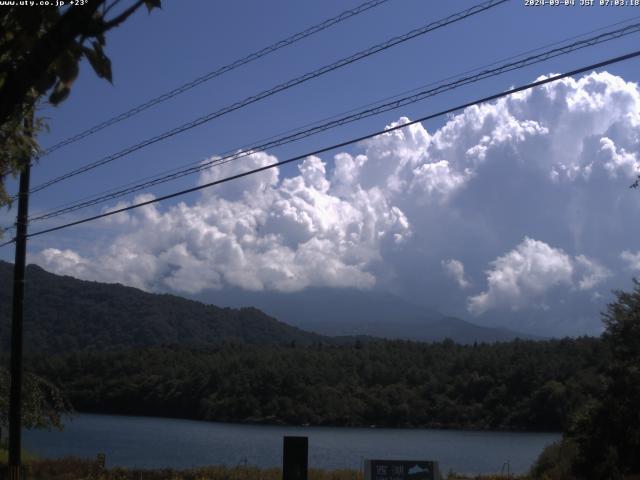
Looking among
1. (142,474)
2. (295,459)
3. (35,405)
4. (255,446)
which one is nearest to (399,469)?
(295,459)

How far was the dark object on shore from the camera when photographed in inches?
494

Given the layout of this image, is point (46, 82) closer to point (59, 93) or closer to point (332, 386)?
point (59, 93)

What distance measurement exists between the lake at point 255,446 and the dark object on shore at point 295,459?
2239 cm

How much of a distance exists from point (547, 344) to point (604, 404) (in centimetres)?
6321

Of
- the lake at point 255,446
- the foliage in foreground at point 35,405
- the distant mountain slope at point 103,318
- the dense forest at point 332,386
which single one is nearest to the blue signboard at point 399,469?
the foliage in foreground at point 35,405

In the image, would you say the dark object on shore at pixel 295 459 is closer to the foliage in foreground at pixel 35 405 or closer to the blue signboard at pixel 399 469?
the blue signboard at pixel 399 469

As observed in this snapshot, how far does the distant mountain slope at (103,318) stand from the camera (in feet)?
436

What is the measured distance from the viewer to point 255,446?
2051 inches

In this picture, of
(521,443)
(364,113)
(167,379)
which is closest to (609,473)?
(364,113)

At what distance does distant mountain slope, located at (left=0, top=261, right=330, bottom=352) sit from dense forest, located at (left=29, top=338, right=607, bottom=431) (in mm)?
22250

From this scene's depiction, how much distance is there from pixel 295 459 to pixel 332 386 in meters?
78.5

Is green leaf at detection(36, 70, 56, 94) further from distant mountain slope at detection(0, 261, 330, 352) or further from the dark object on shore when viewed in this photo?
distant mountain slope at detection(0, 261, 330, 352)

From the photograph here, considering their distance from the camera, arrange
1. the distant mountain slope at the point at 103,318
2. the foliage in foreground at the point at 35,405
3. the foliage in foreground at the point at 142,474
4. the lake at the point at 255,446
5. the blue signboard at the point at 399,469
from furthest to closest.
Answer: the distant mountain slope at the point at 103,318 → the lake at the point at 255,446 → the foliage in foreground at the point at 142,474 → the foliage in foreground at the point at 35,405 → the blue signboard at the point at 399,469

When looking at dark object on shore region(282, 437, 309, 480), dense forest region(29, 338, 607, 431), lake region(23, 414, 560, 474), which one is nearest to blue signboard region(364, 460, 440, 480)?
dark object on shore region(282, 437, 309, 480)
